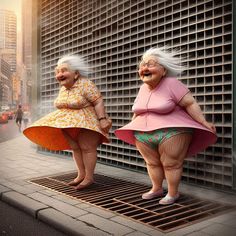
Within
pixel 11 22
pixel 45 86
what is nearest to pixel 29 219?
pixel 11 22

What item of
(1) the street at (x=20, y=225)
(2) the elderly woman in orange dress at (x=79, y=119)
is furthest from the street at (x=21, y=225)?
(2) the elderly woman in orange dress at (x=79, y=119)

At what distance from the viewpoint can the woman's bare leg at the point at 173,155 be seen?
3.49 meters

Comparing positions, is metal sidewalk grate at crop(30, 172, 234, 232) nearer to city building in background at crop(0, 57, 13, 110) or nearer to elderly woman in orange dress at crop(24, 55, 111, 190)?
elderly woman in orange dress at crop(24, 55, 111, 190)

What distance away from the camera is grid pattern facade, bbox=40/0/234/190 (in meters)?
4.12

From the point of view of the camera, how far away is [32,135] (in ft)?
15.2

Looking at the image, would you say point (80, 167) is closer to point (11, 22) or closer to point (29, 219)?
point (29, 219)

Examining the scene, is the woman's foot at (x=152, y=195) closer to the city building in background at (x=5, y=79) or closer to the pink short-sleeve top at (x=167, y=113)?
the pink short-sleeve top at (x=167, y=113)

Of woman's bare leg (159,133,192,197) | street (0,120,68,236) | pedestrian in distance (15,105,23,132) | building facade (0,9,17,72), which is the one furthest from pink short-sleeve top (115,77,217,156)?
pedestrian in distance (15,105,23,132)

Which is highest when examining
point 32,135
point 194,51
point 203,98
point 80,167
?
point 194,51

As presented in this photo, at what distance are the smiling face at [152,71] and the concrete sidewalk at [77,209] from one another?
4.58 feet

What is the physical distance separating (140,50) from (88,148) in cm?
177

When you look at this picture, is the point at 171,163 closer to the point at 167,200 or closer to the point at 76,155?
the point at 167,200

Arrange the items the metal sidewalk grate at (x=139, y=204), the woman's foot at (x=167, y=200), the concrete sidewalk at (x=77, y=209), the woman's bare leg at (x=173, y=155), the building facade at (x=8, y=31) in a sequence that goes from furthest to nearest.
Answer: the building facade at (x=8, y=31), the woman's foot at (x=167, y=200), the woman's bare leg at (x=173, y=155), the metal sidewalk grate at (x=139, y=204), the concrete sidewalk at (x=77, y=209)

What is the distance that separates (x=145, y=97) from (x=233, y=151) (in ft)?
3.86
